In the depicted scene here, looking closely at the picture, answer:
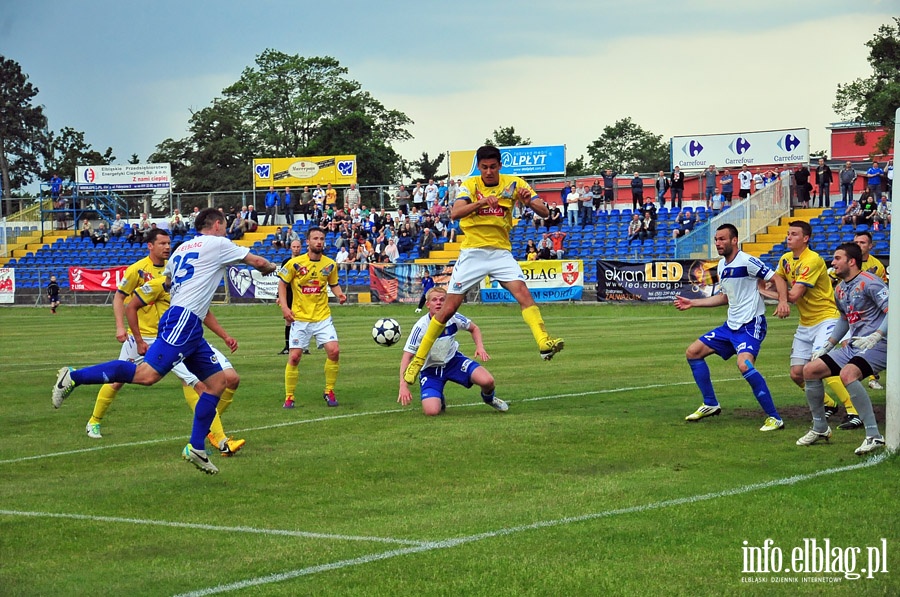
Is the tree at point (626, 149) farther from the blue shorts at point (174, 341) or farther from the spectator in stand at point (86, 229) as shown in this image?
the blue shorts at point (174, 341)

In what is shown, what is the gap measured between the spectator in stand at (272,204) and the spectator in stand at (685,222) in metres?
21.0

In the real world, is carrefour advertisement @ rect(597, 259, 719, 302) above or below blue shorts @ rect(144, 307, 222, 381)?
below

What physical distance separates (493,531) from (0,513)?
3694 mm

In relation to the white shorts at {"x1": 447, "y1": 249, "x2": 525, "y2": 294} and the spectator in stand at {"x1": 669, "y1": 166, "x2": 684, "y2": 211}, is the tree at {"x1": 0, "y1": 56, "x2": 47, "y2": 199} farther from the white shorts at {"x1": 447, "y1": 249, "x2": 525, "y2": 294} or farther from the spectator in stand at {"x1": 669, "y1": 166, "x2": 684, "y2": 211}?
the white shorts at {"x1": 447, "y1": 249, "x2": 525, "y2": 294}

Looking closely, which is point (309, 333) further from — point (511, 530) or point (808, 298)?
point (511, 530)

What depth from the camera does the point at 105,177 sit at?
66125 millimetres

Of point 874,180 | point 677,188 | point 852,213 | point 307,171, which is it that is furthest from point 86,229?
point 874,180

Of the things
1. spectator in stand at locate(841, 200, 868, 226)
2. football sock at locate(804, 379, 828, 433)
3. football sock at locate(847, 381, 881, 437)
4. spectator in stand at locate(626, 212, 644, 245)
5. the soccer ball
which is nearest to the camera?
football sock at locate(847, 381, 881, 437)

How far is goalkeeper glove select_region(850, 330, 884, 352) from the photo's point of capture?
9.57m

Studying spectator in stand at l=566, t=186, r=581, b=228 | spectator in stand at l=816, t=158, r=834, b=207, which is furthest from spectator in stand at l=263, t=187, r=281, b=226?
spectator in stand at l=816, t=158, r=834, b=207

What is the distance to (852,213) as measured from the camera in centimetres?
3894

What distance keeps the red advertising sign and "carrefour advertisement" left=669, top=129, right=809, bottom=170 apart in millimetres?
26241

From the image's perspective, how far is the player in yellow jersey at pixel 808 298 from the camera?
38.5ft

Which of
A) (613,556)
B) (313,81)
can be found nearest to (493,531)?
(613,556)
